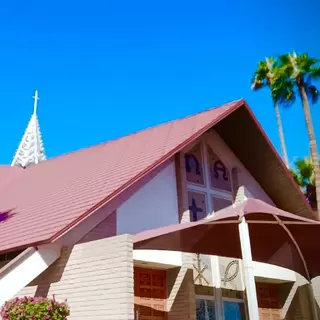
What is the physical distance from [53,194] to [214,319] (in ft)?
15.9

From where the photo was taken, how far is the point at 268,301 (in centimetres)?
1380

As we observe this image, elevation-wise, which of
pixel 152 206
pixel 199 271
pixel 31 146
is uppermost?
pixel 31 146

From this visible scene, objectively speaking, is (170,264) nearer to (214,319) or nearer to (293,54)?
(214,319)

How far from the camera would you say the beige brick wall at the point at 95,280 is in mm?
7910

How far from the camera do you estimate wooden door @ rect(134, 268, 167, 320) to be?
10.3 m

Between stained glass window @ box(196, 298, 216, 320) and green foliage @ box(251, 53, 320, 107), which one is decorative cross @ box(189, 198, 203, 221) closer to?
stained glass window @ box(196, 298, 216, 320)

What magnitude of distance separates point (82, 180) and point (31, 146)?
18836 millimetres

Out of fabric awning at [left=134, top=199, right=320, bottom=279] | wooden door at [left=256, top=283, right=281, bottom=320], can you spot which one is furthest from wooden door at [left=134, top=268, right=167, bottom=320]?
wooden door at [left=256, top=283, right=281, bottom=320]

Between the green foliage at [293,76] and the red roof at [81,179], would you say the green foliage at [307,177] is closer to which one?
the green foliage at [293,76]

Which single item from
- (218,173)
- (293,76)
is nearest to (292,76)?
(293,76)

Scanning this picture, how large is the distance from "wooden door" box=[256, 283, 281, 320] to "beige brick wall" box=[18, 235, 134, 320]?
21.9 ft

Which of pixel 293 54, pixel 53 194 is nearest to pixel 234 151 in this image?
pixel 53 194

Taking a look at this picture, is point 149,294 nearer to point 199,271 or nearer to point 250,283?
point 199,271

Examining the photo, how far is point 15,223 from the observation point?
1024 centimetres
